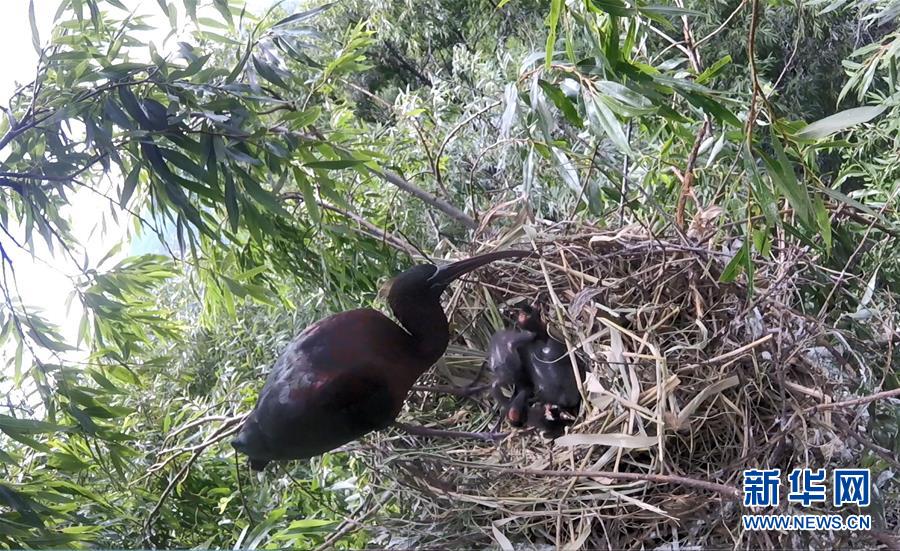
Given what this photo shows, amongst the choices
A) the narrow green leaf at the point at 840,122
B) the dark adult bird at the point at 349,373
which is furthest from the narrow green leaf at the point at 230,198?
the narrow green leaf at the point at 840,122

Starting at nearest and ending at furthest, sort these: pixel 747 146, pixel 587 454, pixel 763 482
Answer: pixel 747 146 → pixel 763 482 → pixel 587 454

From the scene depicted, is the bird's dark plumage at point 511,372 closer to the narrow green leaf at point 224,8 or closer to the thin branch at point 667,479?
the thin branch at point 667,479

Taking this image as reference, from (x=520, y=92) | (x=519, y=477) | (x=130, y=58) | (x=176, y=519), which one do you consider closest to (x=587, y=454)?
(x=519, y=477)

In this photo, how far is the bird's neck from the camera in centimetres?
58

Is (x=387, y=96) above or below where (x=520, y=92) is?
below

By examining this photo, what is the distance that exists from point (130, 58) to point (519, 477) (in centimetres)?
56

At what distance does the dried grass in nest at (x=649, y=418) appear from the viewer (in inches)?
24.7

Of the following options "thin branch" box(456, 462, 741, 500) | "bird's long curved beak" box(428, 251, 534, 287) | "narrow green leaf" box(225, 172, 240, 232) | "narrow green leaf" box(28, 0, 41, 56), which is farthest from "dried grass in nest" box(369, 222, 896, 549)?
"narrow green leaf" box(28, 0, 41, 56)

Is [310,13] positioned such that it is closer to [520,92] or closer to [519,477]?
[520,92]

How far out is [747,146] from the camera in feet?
1.49

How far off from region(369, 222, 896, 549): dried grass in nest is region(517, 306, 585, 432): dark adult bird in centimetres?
1

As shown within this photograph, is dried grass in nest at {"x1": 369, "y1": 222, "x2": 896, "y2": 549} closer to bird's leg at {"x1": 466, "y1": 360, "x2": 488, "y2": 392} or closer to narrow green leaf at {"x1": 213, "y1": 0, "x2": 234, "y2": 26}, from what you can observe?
bird's leg at {"x1": 466, "y1": 360, "x2": 488, "y2": 392}

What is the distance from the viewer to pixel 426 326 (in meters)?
0.59

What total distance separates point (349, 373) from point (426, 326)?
79mm
